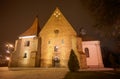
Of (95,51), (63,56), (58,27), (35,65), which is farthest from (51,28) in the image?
(95,51)

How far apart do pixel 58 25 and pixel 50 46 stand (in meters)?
5.82

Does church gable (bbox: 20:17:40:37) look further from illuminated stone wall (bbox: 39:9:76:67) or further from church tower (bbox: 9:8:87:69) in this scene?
illuminated stone wall (bbox: 39:9:76:67)

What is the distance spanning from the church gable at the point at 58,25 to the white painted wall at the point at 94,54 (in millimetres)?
6572

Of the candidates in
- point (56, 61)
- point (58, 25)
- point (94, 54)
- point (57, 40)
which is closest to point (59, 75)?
point (56, 61)

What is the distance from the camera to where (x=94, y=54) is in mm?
29516

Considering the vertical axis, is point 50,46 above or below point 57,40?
below

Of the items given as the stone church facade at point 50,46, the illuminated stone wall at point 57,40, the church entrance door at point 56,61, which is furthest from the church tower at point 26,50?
the church entrance door at point 56,61

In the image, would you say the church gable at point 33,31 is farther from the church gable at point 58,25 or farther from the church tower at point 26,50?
the church gable at point 58,25

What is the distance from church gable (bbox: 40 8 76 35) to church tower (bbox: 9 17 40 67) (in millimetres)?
3167

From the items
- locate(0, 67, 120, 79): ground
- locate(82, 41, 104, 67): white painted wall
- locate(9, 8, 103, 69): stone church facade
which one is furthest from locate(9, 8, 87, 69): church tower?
locate(0, 67, 120, 79): ground

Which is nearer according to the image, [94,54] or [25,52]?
[25,52]

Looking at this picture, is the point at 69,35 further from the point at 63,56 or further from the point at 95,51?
the point at 95,51

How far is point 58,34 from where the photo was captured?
27172 mm

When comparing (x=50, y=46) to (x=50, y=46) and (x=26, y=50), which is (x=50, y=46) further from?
(x=26, y=50)
